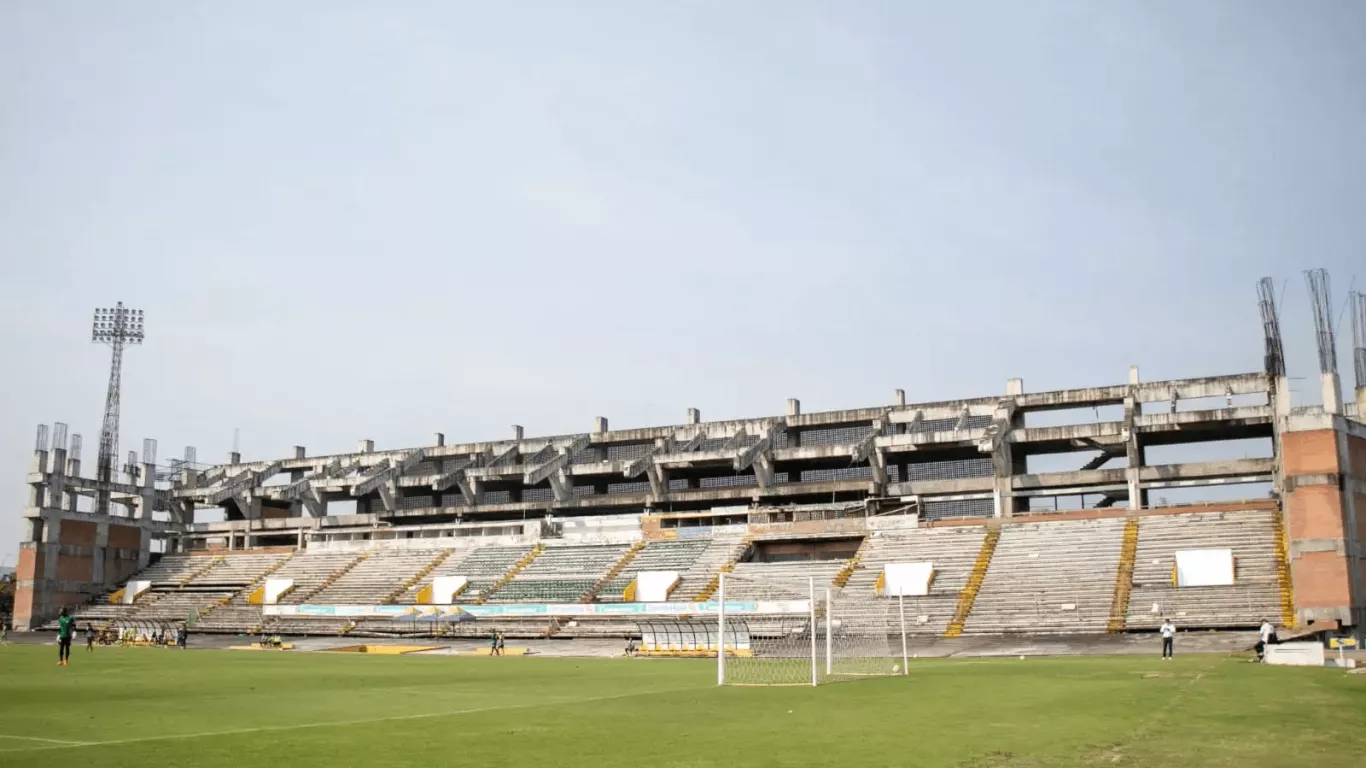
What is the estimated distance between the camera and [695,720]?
739 inches

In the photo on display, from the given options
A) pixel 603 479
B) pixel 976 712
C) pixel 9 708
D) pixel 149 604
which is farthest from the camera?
pixel 603 479

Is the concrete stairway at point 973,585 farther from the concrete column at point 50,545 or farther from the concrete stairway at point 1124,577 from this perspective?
the concrete column at point 50,545

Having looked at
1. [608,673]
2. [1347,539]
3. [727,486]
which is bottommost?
[608,673]

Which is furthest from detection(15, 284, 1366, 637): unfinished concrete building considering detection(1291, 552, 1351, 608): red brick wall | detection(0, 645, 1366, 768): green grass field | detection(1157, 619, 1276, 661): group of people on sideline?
detection(0, 645, 1366, 768): green grass field

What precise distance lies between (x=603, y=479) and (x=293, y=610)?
26.6 metres

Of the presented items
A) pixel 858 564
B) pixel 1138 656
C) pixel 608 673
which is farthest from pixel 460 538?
pixel 1138 656

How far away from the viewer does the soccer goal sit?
30.1 metres

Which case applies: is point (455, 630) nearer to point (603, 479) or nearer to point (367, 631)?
point (367, 631)

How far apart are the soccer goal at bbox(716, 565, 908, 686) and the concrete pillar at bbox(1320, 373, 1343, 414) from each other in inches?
890

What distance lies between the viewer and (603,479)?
86812 mm

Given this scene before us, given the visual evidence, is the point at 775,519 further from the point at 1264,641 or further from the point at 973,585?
the point at 1264,641

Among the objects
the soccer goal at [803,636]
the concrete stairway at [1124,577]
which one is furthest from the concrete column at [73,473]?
the concrete stairway at [1124,577]

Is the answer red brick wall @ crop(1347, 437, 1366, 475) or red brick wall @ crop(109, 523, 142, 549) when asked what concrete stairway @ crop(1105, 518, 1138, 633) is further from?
red brick wall @ crop(109, 523, 142, 549)

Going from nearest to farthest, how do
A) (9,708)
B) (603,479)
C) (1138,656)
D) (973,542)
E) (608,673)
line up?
(9,708) < (608,673) < (1138,656) < (973,542) < (603,479)
